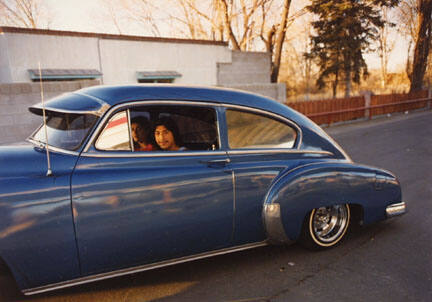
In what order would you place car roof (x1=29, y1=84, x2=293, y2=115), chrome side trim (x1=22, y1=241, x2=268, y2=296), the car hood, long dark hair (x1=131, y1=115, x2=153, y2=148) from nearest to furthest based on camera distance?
the car hood < chrome side trim (x1=22, y1=241, x2=268, y2=296) < car roof (x1=29, y1=84, x2=293, y2=115) < long dark hair (x1=131, y1=115, x2=153, y2=148)

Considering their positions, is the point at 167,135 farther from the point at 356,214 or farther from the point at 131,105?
the point at 356,214

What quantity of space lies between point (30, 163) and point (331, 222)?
291 cm

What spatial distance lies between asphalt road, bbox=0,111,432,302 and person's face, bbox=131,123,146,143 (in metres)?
1.25

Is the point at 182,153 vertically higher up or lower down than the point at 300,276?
higher up

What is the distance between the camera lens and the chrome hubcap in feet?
A: 11.8

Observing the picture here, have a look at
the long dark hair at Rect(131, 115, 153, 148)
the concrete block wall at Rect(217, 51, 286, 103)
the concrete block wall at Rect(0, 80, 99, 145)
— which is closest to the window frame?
the long dark hair at Rect(131, 115, 153, 148)

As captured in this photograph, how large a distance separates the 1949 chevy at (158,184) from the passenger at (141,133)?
5 cm

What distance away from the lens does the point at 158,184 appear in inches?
104

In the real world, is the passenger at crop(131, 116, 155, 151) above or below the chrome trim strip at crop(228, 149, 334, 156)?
above

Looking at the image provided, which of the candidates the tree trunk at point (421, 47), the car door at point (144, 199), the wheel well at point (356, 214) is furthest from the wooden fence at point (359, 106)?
the car door at point (144, 199)

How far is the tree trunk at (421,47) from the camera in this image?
23.7 m

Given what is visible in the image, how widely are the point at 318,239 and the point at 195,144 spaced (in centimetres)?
164

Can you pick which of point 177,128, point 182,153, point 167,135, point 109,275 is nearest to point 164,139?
point 167,135

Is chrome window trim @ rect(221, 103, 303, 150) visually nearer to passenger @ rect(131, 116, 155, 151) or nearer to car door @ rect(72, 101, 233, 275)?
car door @ rect(72, 101, 233, 275)
